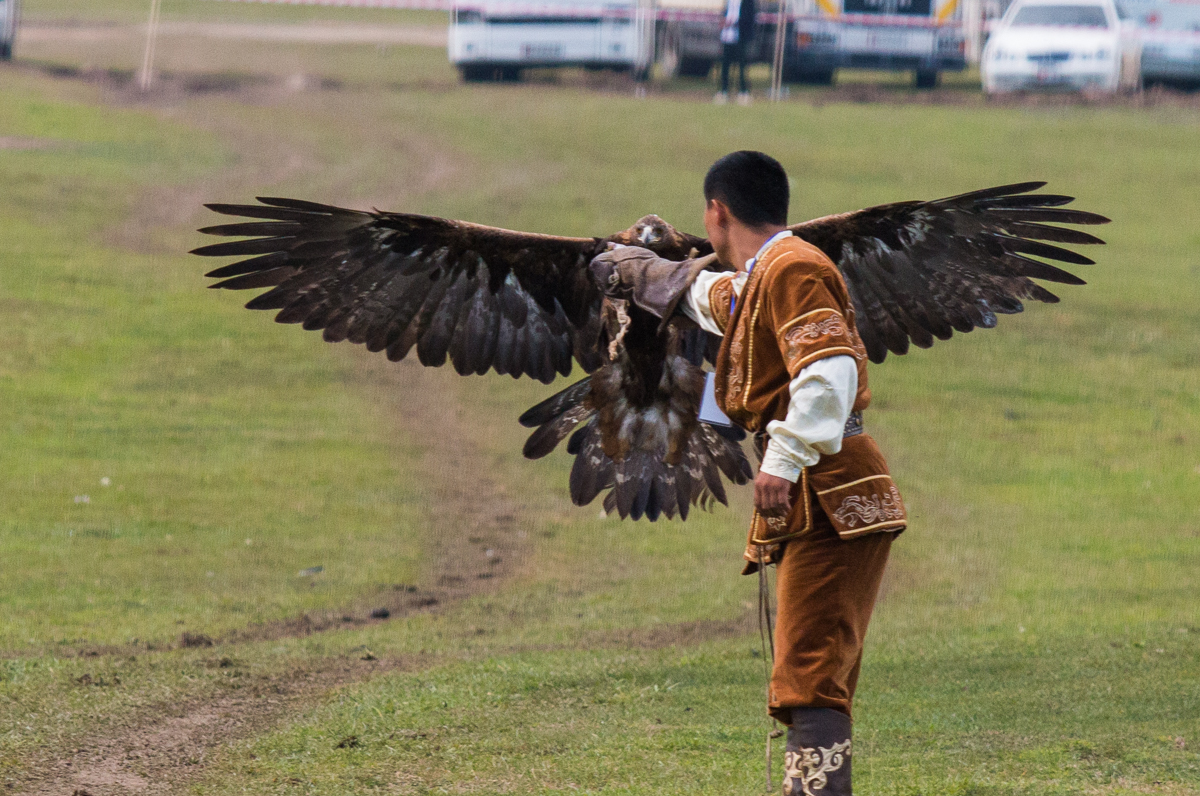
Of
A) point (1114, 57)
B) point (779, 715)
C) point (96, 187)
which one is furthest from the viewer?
point (1114, 57)

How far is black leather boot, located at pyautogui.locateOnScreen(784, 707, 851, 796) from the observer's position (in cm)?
410

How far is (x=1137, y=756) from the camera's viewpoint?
5.56 m

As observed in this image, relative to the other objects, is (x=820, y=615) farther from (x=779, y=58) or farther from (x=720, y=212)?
(x=779, y=58)

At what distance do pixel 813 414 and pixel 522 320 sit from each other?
3.09 meters

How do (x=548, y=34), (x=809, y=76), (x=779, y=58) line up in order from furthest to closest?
1. (x=809, y=76)
2. (x=548, y=34)
3. (x=779, y=58)

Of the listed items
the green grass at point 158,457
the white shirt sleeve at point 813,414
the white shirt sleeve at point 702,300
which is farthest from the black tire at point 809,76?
the white shirt sleeve at point 813,414

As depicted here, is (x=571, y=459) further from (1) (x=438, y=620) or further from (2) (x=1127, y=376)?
(2) (x=1127, y=376)

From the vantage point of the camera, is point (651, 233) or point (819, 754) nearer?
point (819, 754)

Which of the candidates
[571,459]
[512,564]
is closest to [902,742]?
[512,564]

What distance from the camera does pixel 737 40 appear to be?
73.5ft

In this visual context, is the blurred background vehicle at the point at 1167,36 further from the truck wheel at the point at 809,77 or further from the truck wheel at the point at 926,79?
the truck wheel at the point at 809,77

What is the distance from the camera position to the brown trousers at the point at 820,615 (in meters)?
4.11

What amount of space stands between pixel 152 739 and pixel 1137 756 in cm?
356

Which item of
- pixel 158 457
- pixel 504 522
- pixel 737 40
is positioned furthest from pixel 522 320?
pixel 737 40
